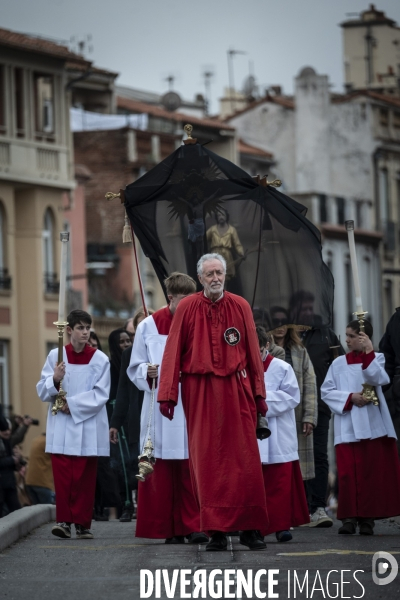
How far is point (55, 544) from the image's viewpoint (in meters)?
14.8

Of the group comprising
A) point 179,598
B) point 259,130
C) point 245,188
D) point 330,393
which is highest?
point 259,130

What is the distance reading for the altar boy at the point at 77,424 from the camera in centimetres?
Answer: 1567

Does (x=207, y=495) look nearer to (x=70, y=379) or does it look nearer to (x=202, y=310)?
(x=202, y=310)

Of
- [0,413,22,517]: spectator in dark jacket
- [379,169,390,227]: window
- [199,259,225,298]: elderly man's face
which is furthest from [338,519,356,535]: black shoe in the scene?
[379,169,390,227]: window

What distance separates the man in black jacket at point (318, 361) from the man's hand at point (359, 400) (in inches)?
64.8

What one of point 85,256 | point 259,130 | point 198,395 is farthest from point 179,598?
point 259,130

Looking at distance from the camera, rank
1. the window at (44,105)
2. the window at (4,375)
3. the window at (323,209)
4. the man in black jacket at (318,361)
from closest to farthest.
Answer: the man in black jacket at (318,361), the window at (4,375), the window at (44,105), the window at (323,209)

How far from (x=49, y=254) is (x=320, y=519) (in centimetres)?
3159

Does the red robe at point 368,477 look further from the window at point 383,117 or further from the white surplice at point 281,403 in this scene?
the window at point 383,117

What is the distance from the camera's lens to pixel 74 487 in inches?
619

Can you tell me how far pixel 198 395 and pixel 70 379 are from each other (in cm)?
270

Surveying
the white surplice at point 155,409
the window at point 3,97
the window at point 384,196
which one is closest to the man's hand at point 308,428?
the white surplice at point 155,409

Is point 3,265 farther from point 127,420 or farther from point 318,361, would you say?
point 318,361

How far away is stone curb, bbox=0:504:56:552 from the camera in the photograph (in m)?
14.6
